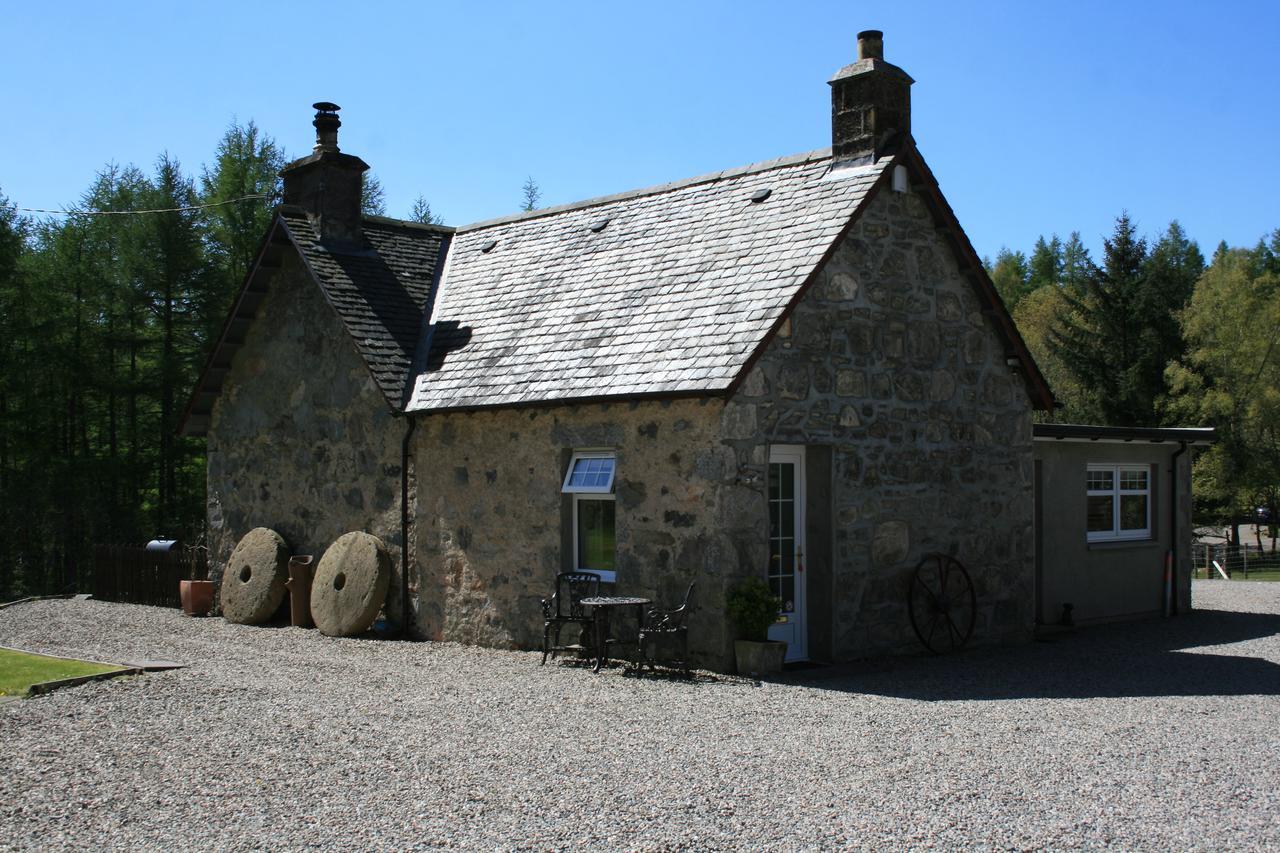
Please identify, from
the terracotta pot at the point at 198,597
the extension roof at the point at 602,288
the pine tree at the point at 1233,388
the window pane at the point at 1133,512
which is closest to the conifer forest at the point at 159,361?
the pine tree at the point at 1233,388

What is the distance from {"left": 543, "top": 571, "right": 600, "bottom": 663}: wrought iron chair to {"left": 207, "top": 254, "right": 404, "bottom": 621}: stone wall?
2921mm

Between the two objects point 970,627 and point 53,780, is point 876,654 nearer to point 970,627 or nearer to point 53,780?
point 970,627

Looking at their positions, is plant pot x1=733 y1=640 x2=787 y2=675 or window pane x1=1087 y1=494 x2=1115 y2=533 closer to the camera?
plant pot x1=733 y1=640 x2=787 y2=675

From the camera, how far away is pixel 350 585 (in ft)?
50.4

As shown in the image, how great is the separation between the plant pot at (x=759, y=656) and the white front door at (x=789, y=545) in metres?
1.03

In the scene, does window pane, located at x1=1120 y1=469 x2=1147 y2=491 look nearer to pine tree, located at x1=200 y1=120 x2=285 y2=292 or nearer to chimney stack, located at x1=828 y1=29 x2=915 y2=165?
chimney stack, located at x1=828 y1=29 x2=915 y2=165

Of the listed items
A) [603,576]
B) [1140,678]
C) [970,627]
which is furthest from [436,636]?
[1140,678]

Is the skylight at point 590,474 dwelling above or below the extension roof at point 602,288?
below

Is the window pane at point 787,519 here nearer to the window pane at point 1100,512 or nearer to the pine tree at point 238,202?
the window pane at point 1100,512

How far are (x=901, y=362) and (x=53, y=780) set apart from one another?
9644 millimetres

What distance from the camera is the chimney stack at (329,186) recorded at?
17.7 metres

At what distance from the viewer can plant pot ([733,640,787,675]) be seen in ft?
38.4

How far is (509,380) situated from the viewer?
13992 mm

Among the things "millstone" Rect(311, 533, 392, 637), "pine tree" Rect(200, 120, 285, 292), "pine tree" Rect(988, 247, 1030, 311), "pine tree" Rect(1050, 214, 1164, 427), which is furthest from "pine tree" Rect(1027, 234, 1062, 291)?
"millstone" Rect(311, 533, 392, 637)
